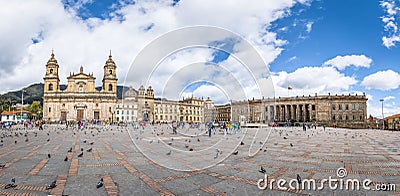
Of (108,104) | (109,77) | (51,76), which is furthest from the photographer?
(109,77)

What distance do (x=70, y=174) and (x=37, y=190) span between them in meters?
1.47

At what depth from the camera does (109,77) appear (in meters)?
77.2

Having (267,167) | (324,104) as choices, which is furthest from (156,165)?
(324,104)

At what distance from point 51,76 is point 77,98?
1112 centimetres

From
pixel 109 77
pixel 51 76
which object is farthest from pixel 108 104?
pixel 51 76

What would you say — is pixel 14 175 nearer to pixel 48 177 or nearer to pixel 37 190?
pixel 48 177

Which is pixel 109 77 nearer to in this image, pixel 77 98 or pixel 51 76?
pixel 77 98

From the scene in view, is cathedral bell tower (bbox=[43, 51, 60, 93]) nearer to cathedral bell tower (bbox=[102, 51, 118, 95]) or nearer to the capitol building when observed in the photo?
the capitol building

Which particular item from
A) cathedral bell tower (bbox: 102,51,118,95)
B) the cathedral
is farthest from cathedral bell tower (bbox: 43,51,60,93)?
cathedral bell tower (bbox: 102,51,118,95)

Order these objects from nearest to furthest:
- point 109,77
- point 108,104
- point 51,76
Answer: point 51,76
point 108,104
point 109,77

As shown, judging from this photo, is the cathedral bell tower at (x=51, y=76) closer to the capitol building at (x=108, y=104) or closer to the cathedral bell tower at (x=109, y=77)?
the capitol building at (x=108, y=104)

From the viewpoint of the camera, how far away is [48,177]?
614cm

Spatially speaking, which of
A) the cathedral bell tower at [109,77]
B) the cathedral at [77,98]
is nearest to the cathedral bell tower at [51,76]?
the cathedral at [77,98]

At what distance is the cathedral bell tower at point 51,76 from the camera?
74.8 metres
